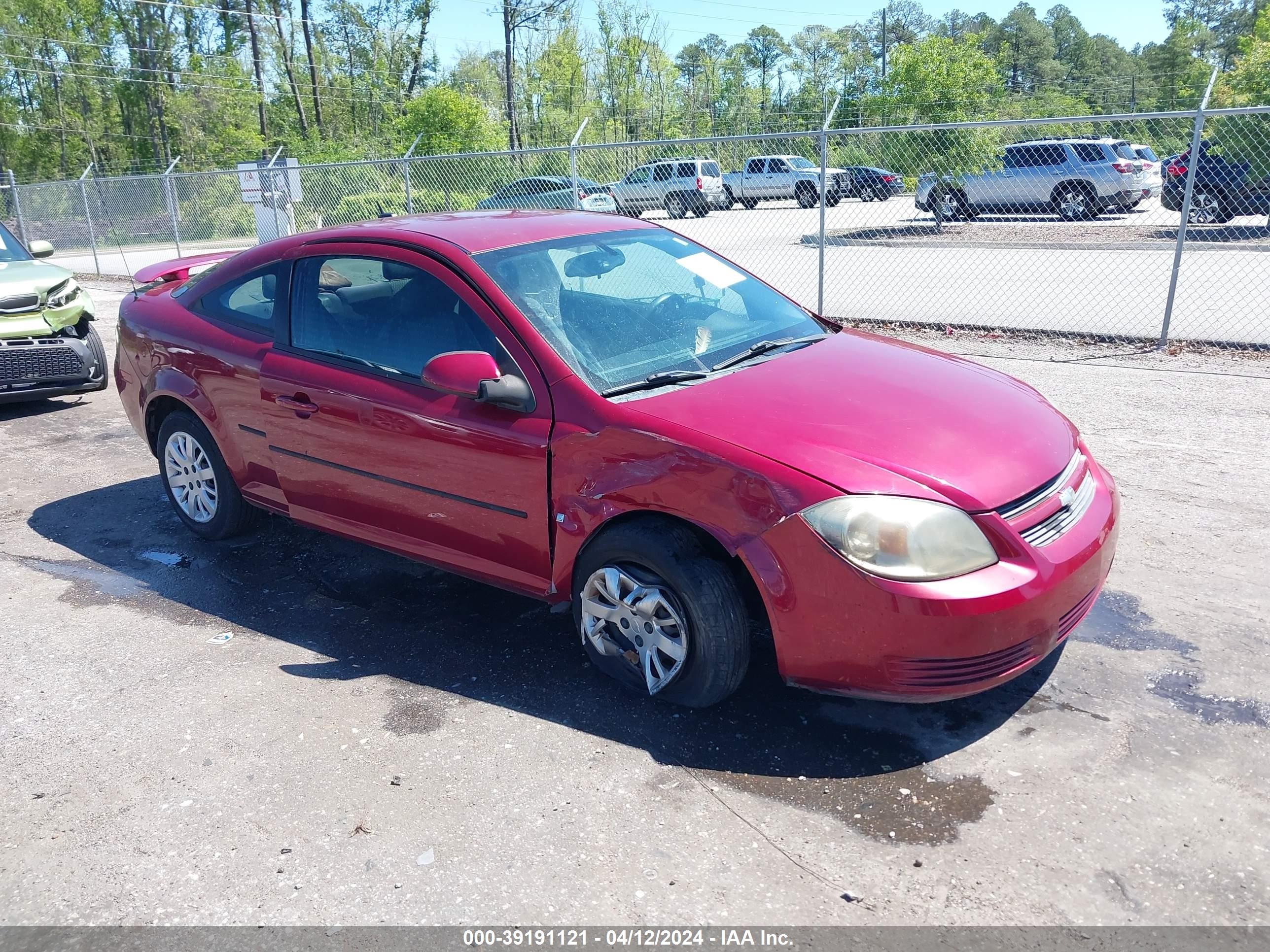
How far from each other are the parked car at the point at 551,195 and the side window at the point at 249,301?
8.89m

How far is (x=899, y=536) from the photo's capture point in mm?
2875

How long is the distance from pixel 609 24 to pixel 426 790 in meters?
A: 52.7

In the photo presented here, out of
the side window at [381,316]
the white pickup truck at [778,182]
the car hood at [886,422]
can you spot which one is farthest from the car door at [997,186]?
the side window at [381,316]

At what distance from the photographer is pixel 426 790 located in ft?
10.0

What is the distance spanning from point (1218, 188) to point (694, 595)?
1978cm

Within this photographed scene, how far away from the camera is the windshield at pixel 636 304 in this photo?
3.65 metres

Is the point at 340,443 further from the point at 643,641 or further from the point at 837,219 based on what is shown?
the point at 837,219

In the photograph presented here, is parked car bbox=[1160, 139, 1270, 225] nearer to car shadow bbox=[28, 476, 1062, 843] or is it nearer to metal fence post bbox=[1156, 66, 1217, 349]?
metal fence post bbox=[1156, 66, 1217, 349]

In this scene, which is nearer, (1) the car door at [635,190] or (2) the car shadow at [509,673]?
(2) the car shadow at [509,673]

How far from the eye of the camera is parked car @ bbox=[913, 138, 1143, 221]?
61.0 feet

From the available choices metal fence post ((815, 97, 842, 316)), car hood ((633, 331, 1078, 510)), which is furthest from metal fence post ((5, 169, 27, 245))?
car hood ((633, 331, 1078, 510))

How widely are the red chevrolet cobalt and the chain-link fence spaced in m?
6.21

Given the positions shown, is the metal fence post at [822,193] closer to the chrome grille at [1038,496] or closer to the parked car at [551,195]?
the parked car at [551,195]

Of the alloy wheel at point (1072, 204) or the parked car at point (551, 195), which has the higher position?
the parked car at point (551, 195)
